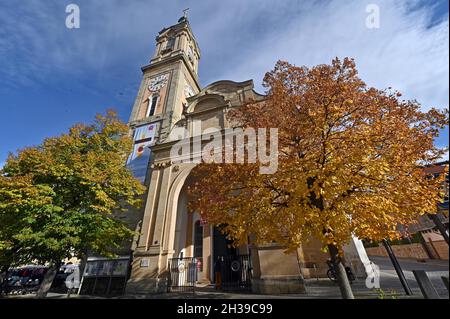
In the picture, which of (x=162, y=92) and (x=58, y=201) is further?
(x=162, y=92)

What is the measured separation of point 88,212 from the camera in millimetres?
10586

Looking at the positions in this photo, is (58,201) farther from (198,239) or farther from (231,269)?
(231,269)

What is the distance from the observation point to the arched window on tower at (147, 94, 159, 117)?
2277 cm

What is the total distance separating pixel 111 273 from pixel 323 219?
1381cm

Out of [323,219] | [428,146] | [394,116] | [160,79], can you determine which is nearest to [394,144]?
[394,116]

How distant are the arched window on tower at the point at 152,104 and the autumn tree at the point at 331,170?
688 inches

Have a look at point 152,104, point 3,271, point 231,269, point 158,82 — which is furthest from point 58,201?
point 158,82

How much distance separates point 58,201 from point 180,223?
726 centimetres

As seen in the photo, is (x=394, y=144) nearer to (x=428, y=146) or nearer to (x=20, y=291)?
(x=428, y=146)

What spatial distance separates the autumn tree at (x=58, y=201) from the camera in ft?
29.3

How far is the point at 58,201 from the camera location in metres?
10.1

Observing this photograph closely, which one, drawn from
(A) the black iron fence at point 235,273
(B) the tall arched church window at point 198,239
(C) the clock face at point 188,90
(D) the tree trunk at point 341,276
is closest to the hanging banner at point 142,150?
(B) the tall arched church window at point 198,239
